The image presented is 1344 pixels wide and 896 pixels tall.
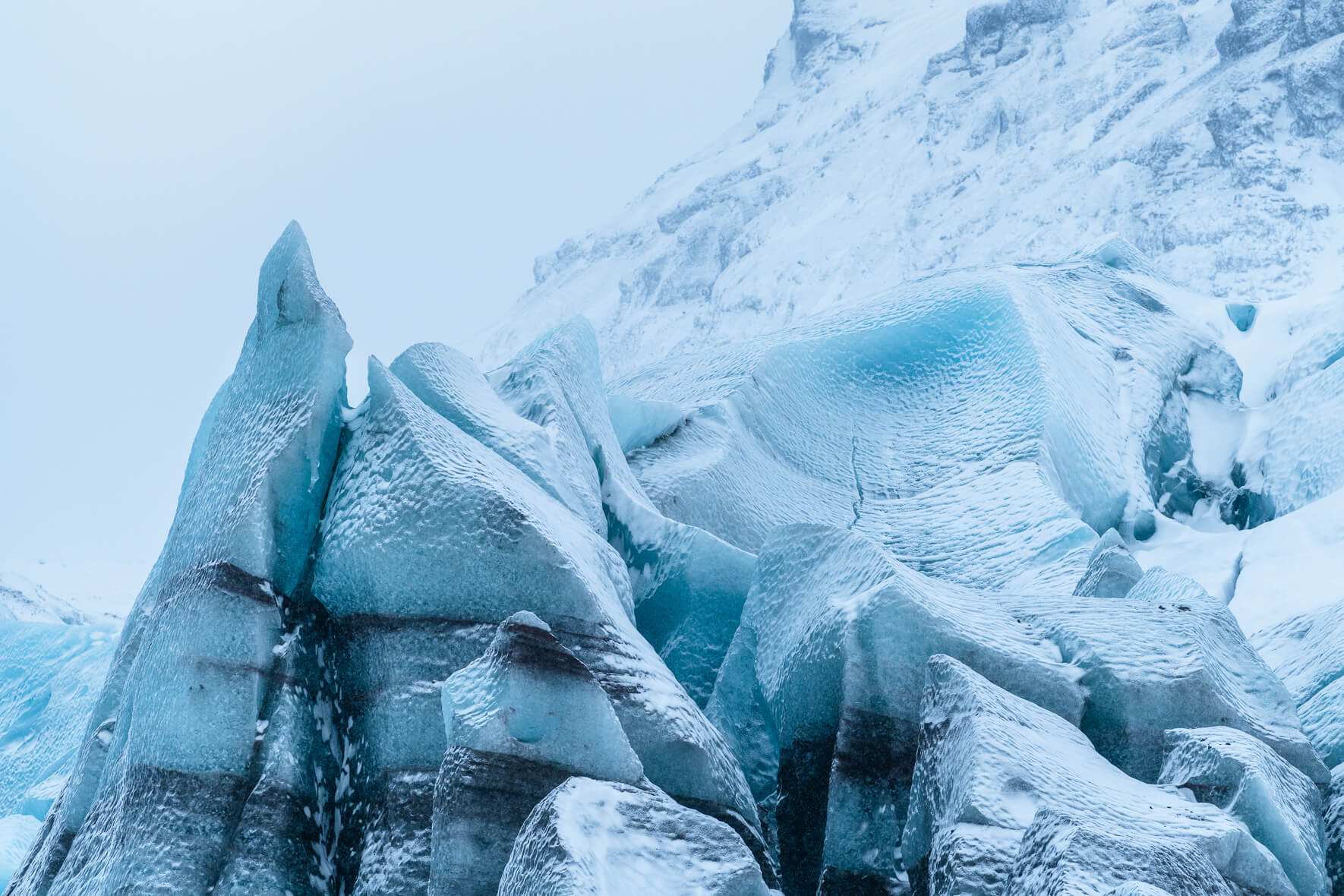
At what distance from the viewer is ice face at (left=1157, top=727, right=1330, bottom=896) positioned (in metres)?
3.77

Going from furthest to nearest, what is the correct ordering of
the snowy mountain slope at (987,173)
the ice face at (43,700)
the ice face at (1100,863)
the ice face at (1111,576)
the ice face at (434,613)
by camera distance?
the snowy mountain slope at (987,173) < the ice face at (43,700) < the ice face at (1111,576) < the ice face at (434,613) < the ice face at (1100,863)

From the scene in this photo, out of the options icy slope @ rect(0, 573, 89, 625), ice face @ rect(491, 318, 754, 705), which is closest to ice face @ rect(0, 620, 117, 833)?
icy slope @ rect(0, 573, 89, 625)

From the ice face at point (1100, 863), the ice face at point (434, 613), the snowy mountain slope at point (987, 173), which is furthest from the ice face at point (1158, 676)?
the snowy mountain slope at point (987, 173)

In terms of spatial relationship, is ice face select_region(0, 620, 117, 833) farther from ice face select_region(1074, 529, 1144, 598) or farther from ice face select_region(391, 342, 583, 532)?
ice face select_region(1074, 529, 1144, 598)

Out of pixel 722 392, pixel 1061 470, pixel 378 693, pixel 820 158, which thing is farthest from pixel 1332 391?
pixel 820 158

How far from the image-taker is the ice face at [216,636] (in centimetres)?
412

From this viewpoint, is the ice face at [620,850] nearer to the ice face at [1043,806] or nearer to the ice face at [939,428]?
the ice face at [1043,806]

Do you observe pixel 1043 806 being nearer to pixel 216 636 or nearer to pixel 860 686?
pixel 860 686

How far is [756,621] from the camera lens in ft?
18.4

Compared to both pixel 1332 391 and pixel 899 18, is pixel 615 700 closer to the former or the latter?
pixel 1332 391

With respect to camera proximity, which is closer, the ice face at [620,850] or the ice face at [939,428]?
the ice face at [620,850]

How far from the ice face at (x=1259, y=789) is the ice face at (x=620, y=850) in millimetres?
1624

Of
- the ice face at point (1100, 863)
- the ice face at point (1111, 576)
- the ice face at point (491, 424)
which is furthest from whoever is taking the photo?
the ice face at point (1111, 576)

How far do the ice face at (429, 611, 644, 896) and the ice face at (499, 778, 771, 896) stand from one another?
0.26 m
